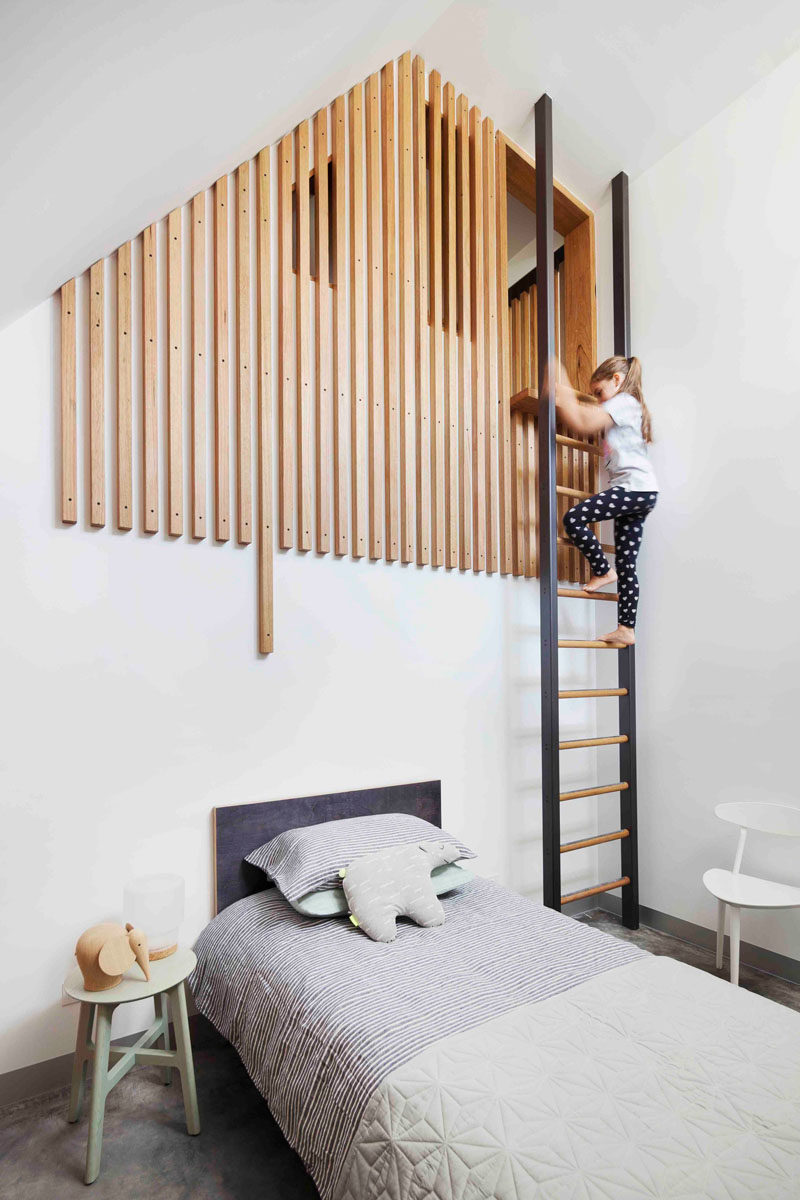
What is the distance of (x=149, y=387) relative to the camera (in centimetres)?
220

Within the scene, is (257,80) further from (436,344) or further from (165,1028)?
(165,1028)

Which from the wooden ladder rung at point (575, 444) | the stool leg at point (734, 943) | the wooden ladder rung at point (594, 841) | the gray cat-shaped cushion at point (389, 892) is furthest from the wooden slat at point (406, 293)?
the stool leg at point (734, 943)

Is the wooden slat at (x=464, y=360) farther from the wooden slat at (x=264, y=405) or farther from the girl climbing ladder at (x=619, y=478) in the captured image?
the wooden slat at (x=264, y=405)

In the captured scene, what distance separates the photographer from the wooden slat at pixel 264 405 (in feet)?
7.85

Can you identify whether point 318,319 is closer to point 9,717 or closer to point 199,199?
point 199,199

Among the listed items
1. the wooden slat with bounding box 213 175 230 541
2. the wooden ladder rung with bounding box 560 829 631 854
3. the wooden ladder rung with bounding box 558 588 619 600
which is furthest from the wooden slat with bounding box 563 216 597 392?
the wooden ladder rung with bounding box 560 829 631 854

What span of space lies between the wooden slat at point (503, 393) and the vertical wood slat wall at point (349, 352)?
0.4 inches

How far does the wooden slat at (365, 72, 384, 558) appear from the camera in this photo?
8.92ft

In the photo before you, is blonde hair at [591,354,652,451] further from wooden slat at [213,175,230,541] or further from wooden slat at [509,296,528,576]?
wooden slat at [213,175,230,541]

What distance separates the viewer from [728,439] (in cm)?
299

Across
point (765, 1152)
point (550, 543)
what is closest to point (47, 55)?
point (765, 1152)

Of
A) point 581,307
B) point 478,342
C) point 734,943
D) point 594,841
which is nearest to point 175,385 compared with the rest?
point 478,342

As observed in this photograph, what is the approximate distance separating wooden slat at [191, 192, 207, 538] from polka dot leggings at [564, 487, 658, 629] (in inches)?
A: 63.9

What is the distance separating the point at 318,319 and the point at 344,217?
468 millimetres
